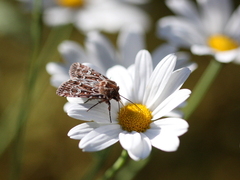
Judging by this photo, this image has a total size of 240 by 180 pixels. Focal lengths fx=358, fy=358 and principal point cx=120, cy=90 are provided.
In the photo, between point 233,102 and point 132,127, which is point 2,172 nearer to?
point 132,127

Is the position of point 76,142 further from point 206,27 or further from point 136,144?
point 136,144

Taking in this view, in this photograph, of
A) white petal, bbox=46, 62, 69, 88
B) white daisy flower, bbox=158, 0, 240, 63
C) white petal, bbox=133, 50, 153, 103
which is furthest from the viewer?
white daisy flower, bbox=158, 0, 240, 63

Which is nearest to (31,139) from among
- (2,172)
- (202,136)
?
(2,172)

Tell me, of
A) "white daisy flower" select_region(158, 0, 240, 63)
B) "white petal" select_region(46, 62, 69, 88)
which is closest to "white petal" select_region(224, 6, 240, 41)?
"white daisy flower" select_region(158, 0, 240, 63)

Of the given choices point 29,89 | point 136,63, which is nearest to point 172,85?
point 136,63

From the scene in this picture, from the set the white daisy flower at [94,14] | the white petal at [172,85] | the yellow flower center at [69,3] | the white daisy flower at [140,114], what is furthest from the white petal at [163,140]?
the yellow flower center at [69,3]

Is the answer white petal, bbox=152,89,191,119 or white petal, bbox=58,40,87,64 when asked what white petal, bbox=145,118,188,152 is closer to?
white petal, bbox=152,89,191,119
